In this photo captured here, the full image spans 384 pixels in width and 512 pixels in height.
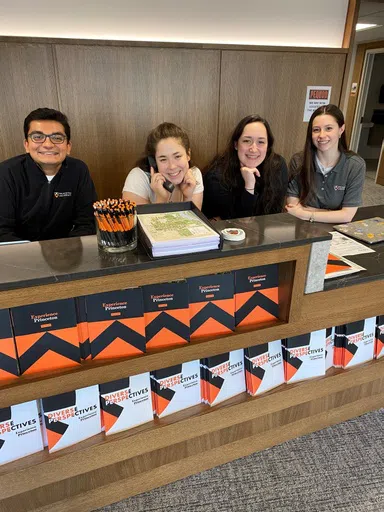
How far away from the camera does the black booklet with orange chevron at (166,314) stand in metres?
1.16

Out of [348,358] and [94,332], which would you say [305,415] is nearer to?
[348,358]

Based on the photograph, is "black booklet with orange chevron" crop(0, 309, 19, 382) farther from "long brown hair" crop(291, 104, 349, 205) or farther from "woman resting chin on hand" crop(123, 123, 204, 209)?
"long brown hair" crop(291, 104, 349, 205)

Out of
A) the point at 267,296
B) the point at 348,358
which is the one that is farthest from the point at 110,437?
the point at 348,358

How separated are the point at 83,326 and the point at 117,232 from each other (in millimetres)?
305

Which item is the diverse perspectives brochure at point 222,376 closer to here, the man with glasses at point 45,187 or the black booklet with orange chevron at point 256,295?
the black booklet with orange chevron at point 256,295

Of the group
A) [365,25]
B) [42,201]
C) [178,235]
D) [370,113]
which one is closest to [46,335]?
[178,235]

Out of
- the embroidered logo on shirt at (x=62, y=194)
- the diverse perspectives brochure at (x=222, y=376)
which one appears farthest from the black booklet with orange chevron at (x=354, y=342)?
the embroidered logo on shirt at (x=62, y=194)

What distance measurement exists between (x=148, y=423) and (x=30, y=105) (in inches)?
94.4

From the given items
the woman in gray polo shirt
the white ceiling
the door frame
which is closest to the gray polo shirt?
the woman in gray polo shirt

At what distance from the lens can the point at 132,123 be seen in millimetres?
2934

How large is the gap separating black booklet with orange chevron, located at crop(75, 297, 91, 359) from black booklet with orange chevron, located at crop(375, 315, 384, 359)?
1276 mm

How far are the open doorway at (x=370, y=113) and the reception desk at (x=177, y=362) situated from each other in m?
6.66

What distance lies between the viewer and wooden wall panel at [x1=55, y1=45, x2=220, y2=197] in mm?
2705

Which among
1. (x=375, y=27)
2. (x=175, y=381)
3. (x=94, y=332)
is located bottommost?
(x=175, y=381)
